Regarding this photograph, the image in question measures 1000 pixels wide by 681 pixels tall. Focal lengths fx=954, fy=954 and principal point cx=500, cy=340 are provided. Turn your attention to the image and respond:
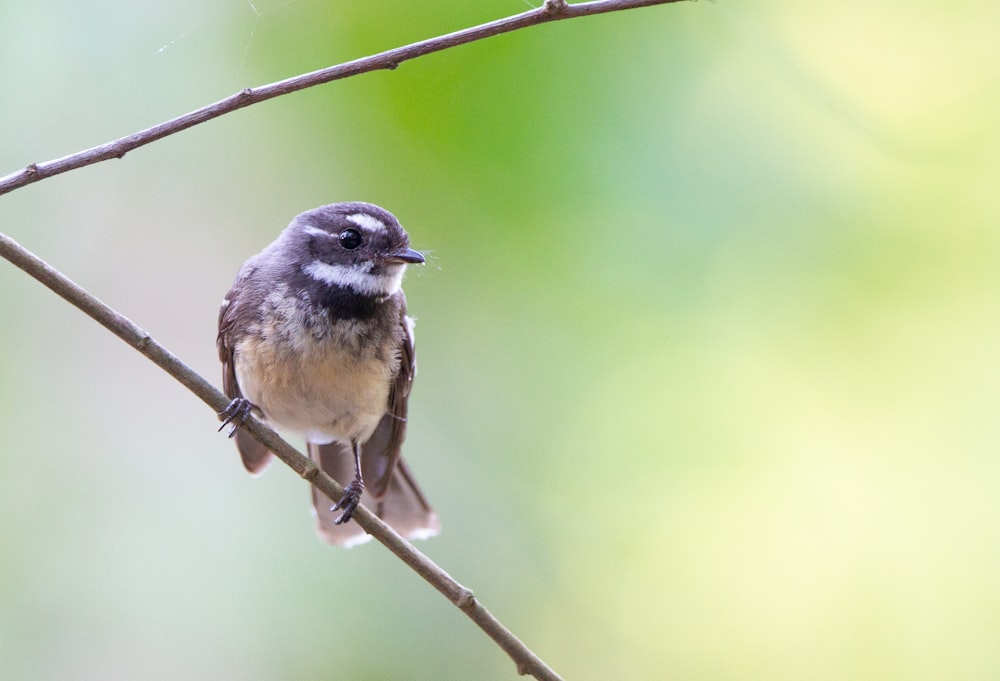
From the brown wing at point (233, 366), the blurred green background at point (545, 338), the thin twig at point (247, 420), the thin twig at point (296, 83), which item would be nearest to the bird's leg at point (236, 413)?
the thin twig at point (247, 420)

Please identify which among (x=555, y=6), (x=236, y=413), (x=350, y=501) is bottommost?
(x=350, y=501)

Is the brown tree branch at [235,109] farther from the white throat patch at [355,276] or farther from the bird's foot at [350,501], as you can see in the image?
the white throat patch at [355,276]

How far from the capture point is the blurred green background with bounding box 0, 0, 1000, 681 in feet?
12.9

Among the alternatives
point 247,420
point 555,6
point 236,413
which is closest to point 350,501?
point 236,413

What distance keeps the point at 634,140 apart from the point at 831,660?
238 centimetres

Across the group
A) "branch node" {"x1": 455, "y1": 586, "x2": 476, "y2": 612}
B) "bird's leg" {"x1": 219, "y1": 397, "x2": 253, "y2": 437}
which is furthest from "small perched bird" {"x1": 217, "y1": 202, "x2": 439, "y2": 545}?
"branch node" {"x1": 455, "y1": 586, "x2": 476, "y2": 612}

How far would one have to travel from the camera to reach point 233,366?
3631 mm

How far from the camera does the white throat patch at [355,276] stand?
347cm

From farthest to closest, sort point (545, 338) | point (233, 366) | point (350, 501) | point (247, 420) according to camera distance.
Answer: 1. point (545, 338)
2. point (233, 366)
3. point (350, 501)
4. point (247, 420)

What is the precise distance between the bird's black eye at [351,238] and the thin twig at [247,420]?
1.03 m

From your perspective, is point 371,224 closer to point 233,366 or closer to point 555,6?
point 233,366

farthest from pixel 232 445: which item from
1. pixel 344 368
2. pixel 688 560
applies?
pixel 688 560

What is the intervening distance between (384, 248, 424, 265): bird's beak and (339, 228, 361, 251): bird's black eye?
0.13 m

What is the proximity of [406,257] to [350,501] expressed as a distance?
0.88 meters
